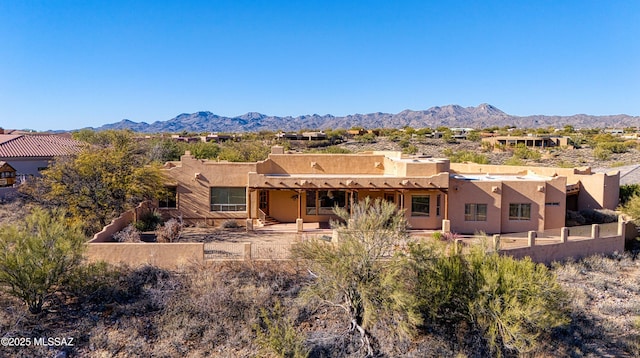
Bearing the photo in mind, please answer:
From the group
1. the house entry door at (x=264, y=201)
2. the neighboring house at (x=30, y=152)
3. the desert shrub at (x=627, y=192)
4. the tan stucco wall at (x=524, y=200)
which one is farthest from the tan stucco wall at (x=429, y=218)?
the neighboring house at (x=30, y=152)

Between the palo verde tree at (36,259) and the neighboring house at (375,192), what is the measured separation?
378 inches

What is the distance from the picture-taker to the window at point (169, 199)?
26.3 meters

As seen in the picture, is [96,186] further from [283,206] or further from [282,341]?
[282,341]

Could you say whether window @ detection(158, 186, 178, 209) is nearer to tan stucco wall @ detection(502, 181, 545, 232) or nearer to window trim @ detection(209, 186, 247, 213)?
window trim @ detection(209, 186, 247, 213)

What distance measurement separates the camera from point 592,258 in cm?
2230

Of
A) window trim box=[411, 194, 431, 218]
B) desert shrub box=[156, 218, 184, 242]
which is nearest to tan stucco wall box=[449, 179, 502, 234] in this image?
window trim box=[411, 194, 431, 218]

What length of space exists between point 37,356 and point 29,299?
250 cm

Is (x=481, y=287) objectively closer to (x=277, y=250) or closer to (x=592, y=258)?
(x=277, y=250)

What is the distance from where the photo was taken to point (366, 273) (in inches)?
584

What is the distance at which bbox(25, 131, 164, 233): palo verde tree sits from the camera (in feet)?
77.0

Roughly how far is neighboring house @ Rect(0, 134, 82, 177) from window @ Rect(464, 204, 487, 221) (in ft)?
93.0

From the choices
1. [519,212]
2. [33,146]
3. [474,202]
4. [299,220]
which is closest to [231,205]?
[299,220]

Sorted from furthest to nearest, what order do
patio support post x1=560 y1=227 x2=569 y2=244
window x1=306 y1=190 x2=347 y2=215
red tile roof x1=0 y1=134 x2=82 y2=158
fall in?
red tile roof x1=0 y1=134 x2=82 y2=158, window x1=306 y1=190 x2=347 y2=215, patio support post x1=560 y1=227 x2=569 y2=244

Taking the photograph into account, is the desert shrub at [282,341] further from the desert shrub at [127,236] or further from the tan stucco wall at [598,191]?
the tan stucco wall at [598,191]
